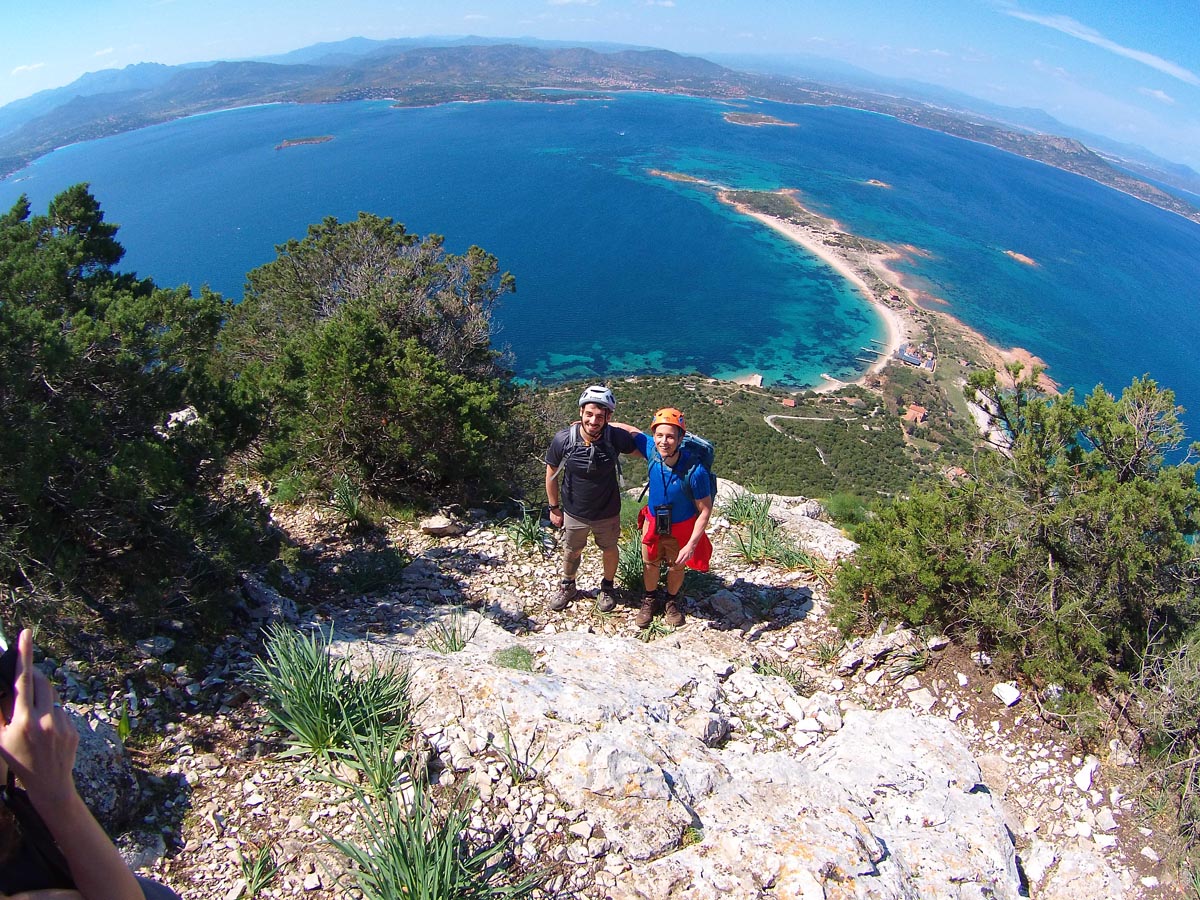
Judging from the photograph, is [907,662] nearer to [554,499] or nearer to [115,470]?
[554,499]

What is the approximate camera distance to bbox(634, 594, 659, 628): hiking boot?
518 centimetres

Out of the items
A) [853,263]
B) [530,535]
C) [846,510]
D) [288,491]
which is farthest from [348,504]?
[853,263]

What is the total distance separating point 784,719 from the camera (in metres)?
4.02

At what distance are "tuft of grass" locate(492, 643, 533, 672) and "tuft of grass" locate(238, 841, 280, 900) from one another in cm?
154

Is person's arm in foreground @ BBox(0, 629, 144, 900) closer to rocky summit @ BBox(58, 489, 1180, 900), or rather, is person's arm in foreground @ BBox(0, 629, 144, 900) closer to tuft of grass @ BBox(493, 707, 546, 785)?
rocky summit @ BBox(58, 489, 1180, 900)

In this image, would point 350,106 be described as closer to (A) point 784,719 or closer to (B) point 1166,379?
(B) point 1166,379

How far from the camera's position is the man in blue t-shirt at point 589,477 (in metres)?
4.41

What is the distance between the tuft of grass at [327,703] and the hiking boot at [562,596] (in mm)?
2285

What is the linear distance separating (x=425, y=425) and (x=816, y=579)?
15.5ft

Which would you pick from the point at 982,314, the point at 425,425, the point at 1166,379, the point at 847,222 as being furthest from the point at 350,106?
the point at 425,425

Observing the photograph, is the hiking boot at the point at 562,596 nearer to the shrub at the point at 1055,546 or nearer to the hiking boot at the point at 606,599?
Result: the hiking boot at the point at 606,599

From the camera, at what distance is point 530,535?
6551 mm

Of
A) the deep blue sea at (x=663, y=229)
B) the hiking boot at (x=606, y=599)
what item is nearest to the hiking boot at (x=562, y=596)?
the hiking boot at (x=606, y=599)

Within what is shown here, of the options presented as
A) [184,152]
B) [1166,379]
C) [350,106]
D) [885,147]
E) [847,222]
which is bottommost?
[1166,379]
